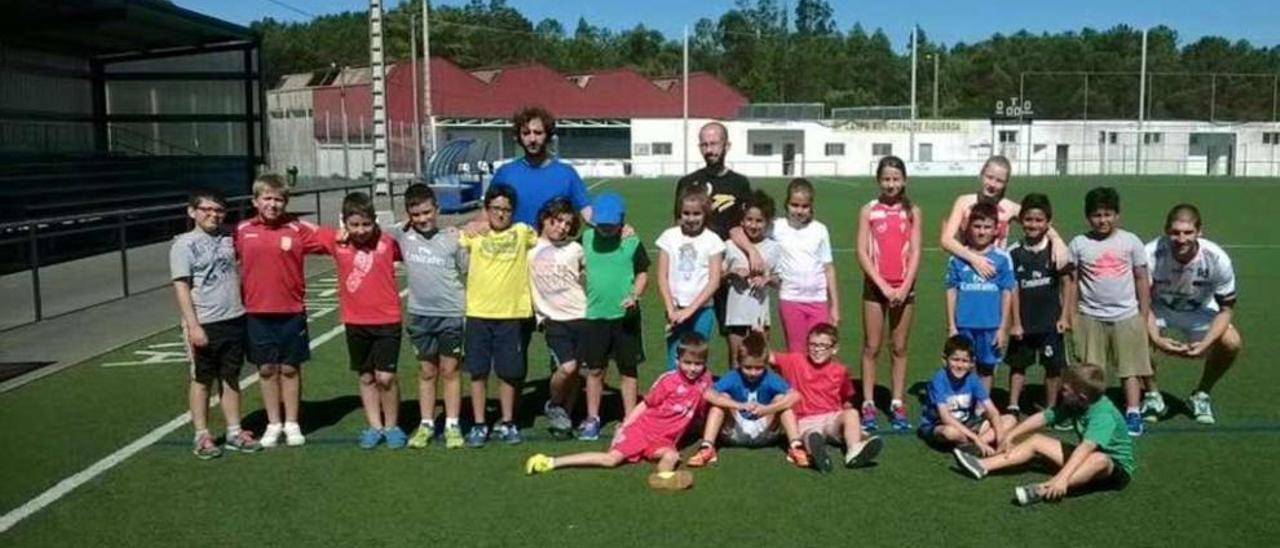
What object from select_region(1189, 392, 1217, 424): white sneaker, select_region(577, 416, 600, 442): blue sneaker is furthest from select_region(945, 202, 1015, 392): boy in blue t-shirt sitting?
select_region(577, 416, 600, 442): blue sneaker

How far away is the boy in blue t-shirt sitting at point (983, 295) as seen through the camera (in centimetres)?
654

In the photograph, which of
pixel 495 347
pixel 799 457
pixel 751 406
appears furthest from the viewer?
pixel 495 347

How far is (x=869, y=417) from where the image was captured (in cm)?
682

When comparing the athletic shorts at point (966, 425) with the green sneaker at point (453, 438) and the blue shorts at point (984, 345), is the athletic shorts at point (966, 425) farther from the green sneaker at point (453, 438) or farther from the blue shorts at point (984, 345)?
the green sneaker at point (453, 438)

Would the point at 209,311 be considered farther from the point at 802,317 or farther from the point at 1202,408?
the point at 1202,408

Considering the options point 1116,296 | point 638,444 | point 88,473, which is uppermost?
point 1116,296

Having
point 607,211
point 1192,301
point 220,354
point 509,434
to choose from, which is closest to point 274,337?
point 220,354

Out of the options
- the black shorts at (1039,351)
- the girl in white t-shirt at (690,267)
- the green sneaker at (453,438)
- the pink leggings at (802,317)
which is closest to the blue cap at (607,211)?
the girl in white t-shirt at (690,267)

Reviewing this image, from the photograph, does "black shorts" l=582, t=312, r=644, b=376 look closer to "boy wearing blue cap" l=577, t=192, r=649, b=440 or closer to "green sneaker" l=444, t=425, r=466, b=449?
"boy wearing blue cap" l=577, t=192, r=649, b=440

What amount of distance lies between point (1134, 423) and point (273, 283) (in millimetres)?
4983

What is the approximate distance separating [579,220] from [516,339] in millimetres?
798

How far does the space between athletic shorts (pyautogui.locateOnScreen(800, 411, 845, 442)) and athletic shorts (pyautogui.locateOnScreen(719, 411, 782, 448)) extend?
18 centimetres

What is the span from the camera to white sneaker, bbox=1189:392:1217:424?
6844 millimetres

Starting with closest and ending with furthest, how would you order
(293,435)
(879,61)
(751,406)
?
(751,406) → (293,435) → (879,61)
